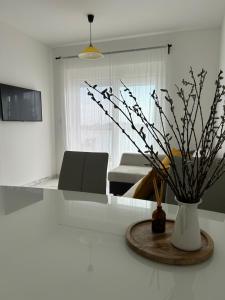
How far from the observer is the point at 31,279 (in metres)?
0.67

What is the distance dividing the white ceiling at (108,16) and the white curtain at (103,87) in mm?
493

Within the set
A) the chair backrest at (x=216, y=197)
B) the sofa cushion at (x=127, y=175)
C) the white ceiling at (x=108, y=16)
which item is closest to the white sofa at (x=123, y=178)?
the sofa cushion at (x=127, y=175)

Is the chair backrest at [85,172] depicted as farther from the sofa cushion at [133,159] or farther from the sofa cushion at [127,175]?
the sofa cushion at [133,159]

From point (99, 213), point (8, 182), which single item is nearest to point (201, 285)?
point (99, 213)

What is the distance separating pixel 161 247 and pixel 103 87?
14.4 ft

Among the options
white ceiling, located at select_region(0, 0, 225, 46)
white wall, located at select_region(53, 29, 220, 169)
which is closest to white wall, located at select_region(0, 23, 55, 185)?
white ceiling, located at select_region(0, 0, 225, 46)

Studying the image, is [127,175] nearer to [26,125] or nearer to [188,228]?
[26,125]

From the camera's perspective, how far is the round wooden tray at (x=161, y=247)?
2.41ft

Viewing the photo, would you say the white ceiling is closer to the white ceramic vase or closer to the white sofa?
the white sofa

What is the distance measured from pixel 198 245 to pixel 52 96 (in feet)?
16.0

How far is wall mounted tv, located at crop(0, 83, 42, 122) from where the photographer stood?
390 centimetres

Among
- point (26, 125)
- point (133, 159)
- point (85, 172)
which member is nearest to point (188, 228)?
point (85, 172)

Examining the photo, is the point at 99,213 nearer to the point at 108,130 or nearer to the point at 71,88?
the point at 108,130

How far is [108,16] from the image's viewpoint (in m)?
3.55
